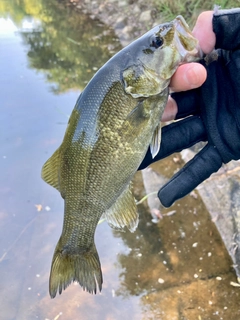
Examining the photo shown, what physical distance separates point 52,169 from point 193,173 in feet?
3.18

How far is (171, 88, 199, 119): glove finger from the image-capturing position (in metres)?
2.58

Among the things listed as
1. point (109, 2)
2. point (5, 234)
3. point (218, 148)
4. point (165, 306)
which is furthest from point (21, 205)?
point (109, 2)

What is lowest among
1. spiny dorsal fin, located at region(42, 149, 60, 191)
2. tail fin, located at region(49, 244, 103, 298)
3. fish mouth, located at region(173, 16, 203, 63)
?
tail fin, located at region(49, 244, 103, 298)

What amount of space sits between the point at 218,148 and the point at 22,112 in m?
4.29

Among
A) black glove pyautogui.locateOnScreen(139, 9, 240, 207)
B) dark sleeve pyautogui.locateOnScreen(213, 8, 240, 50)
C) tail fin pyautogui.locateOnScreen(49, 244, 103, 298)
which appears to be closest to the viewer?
dark sleeve pyautogui.locateOnScreen(213, 8, 240, 50)

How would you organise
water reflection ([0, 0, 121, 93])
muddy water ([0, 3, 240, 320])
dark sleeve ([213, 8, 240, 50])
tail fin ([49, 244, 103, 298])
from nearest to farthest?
1. dark sleeve ([213, 8, 240, 50])
2. tail fin ([49, 244, 103, 298])
3. muddy water ([0, 3, 240, 320])
4. water reflection ([0, 0, 121, 93])

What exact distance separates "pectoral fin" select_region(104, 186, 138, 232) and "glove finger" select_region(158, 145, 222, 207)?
430 millimetres

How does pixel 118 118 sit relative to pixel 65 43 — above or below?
below

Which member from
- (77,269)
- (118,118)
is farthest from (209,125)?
(77,269)

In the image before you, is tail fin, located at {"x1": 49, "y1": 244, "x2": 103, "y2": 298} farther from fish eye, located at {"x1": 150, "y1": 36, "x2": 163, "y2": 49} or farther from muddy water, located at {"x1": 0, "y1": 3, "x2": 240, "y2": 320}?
muddy water, located at {"x1": 0, "y1": 3, "x2": 240, "y2": 320}

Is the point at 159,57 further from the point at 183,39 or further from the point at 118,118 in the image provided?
the point at 118,118

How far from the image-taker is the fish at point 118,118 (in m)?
1.99

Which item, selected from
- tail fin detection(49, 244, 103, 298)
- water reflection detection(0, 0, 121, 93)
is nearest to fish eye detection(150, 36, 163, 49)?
tail fin detection(49, 244, 103, 298)

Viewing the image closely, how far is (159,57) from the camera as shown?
2021 mm
